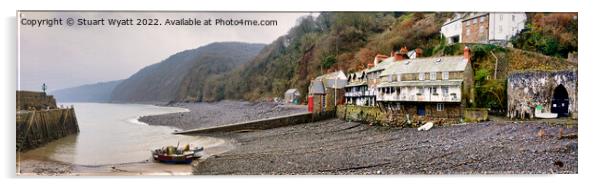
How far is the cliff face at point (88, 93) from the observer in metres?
4.65

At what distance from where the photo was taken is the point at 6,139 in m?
4.41

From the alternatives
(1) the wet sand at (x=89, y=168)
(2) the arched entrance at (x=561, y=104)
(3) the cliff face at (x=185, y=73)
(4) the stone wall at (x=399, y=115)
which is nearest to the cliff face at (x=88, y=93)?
(3) the cliff face at (x=185, y=73)

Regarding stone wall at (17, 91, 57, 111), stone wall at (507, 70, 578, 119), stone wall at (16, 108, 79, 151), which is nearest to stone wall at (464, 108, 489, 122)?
stone wall at (507, 70, 578, 119)

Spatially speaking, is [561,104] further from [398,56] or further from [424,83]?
[398,56]

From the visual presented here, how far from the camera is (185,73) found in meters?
4.79

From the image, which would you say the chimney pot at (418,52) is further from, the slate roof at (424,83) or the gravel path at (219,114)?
the gravel path at (219,114)

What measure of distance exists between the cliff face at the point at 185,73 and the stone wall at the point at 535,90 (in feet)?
10.3

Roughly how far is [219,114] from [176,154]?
0.75 m

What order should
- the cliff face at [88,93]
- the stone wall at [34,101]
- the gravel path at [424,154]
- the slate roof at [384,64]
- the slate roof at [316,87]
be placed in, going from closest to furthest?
the stone wall at [34,101] < the gravel path at [424,154] < the cliff face at [88,93] < the slate roof at [384,64] < the slate roof at [316,87]

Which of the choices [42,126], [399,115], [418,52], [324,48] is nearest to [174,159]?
[42,126]

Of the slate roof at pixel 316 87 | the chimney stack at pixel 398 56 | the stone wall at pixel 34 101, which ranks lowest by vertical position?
the stone wall at pixel 34 101

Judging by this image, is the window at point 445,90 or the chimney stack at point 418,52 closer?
the window at point 445,90
